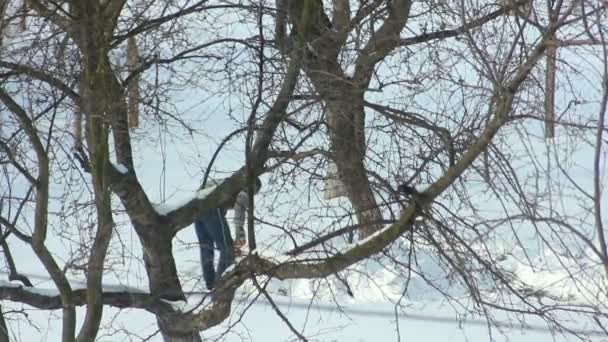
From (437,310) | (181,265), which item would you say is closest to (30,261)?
(181,265)

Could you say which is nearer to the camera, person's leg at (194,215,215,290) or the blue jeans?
the blue jeans

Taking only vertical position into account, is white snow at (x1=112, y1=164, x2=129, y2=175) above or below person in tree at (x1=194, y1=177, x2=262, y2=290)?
above

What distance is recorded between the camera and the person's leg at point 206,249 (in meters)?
5.87

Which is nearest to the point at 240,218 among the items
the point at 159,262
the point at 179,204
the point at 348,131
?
the point at 179,204

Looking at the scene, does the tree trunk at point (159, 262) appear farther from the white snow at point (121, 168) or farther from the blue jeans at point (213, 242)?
the white snow at point (121, 168)

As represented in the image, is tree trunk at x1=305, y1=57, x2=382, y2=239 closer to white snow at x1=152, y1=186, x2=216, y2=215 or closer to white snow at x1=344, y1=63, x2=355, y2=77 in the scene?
white snow at x1=344, y1=63, x2=355, y2=77

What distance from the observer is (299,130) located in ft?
18.5

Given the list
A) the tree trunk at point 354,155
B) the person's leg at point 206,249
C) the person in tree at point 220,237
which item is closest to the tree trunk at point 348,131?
the tree trunk at point 354,155

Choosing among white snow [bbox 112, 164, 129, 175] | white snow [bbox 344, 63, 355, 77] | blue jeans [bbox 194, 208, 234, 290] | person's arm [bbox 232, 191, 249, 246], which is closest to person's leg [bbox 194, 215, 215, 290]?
blue jeans [bbox 194, 208, 234, 290]

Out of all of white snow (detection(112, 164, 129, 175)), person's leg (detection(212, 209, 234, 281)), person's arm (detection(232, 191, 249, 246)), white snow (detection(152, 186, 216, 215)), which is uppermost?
white snow (detection(112, 164, 129, 175))

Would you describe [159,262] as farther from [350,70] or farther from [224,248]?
[350,70]

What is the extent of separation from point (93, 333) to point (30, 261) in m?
6.78

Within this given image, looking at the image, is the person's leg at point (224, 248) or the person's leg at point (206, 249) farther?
the person's leg at point (206, 249)

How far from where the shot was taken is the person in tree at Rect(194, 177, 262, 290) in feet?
18.4
